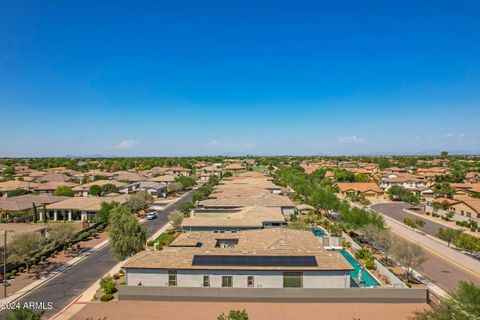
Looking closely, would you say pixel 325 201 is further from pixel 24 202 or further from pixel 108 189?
pixel 24 202

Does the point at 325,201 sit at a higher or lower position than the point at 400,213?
higher

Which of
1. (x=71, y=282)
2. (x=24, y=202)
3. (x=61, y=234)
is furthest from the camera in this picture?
(x=24, y=202)

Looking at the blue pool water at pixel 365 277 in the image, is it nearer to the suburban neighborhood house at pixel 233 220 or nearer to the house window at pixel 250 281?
the house window at pixel 250 281

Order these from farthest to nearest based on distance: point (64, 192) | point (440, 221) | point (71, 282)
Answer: point (64, 192) → point (440, 221) → point (71, 282)

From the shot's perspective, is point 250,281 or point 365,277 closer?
point 250,281

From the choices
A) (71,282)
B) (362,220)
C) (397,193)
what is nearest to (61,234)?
(71,282)

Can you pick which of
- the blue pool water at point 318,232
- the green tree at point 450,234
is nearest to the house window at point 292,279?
the blue pool water at point 318,232

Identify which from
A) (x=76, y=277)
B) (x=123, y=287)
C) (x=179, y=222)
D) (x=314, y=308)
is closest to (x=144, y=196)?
(x=179, y=222)
